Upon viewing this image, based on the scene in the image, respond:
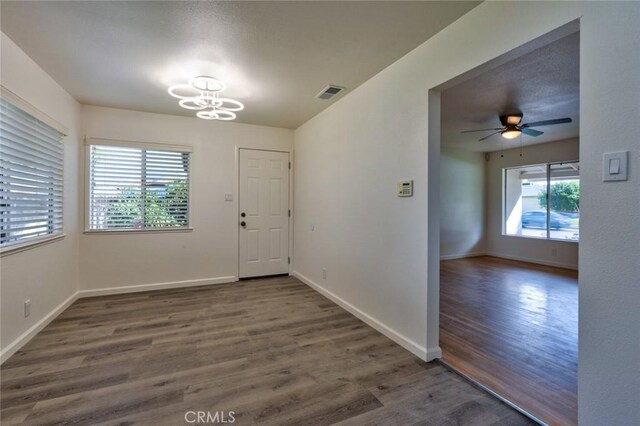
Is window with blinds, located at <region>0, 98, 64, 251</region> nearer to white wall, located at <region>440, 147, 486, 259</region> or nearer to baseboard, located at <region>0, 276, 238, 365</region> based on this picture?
baseboard, located at <region>0, 276, 238, 365</region>

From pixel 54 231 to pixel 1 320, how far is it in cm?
123

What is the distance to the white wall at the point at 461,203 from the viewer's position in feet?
22.4

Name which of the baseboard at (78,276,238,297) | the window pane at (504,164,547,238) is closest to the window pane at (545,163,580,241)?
the window pane at (504,164,547,238)

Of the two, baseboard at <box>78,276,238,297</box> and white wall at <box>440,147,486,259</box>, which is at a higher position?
white wall at <box>440,147,486,259</box>

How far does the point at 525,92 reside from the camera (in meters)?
3.40

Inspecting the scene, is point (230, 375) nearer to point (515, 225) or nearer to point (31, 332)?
point (31, 332)

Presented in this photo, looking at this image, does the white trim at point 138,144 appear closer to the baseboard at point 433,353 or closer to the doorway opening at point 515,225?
the doorway opening at point 515,225

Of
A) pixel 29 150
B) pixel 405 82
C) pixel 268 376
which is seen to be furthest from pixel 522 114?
pixel 29 150

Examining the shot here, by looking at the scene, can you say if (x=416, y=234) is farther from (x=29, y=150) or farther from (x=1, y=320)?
(x=29, y=150)

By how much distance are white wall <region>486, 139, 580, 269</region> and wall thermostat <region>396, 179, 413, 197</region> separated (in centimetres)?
477

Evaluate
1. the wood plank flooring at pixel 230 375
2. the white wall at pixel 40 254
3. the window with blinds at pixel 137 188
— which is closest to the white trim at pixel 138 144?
the window with blinds at pixel 137 188

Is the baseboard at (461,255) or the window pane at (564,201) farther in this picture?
the baseboard at (461,255)

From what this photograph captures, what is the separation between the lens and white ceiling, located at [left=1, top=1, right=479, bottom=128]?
1.99m

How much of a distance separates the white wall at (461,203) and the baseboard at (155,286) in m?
4.95
